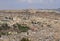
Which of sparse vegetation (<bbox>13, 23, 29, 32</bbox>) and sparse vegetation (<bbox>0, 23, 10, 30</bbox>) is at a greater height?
sparse vegetation (<bbox>0, 23, 10, 30</bbox>)

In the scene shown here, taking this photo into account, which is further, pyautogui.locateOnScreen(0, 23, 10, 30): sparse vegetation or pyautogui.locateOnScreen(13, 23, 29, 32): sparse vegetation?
pyautogui.locateOnScreen(0, 23, 10, 30): sparse vegetation

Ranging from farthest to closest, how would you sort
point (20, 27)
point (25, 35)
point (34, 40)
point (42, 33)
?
point (20, 27) < point (42, 33) < point (25, 35) < point (34, 40)

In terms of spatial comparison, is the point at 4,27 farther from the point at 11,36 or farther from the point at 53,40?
the point at 53,40

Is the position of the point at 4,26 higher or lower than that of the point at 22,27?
higher

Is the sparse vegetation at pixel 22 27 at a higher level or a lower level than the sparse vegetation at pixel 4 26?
lower

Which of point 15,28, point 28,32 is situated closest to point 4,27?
point 15,28

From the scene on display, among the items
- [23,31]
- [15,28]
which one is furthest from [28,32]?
[15,28]

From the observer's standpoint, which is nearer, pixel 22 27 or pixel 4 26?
pixel 4 26

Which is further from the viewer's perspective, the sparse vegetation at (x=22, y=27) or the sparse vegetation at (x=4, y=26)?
the sparse vegetation at (x=4, y=26)

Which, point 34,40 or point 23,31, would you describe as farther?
point 23,31

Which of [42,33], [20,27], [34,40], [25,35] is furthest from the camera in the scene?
[20,27]
